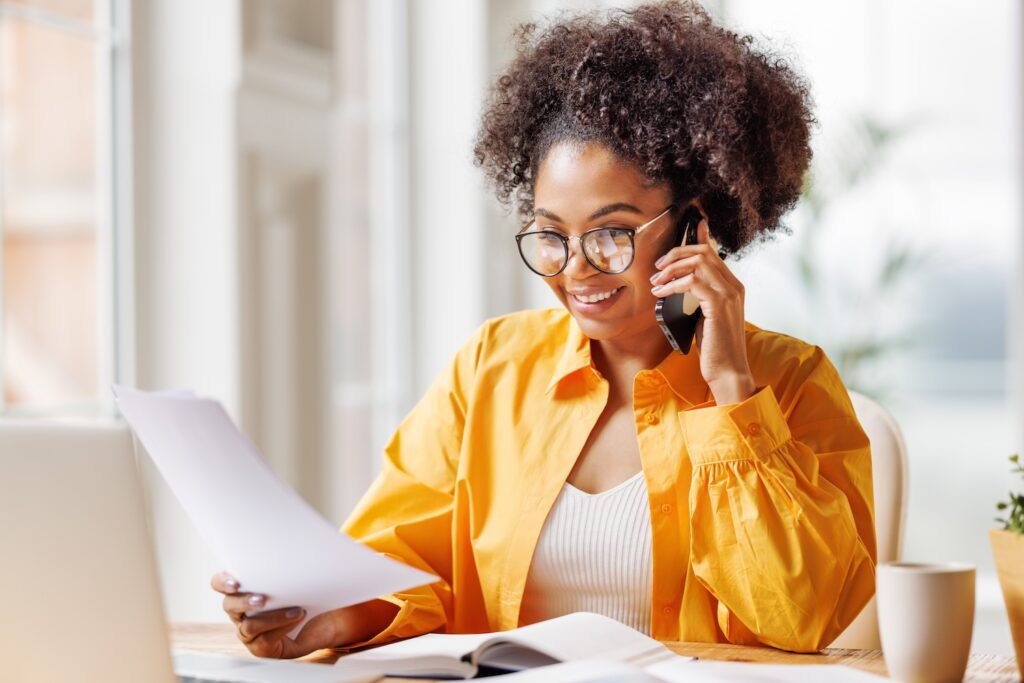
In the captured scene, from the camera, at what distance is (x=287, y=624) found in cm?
122

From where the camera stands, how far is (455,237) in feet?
12.1

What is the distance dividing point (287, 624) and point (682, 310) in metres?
0.62

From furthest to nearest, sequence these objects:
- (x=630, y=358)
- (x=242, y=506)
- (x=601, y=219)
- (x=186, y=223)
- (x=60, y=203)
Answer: (x=186, y=223) → (x=60, y=203) → (x=630, y=358) → (x=601, y=219) → (x=242, y=506)

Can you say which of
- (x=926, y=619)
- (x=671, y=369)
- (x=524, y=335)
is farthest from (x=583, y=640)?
(x=524, y=335)

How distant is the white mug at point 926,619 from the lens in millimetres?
1037

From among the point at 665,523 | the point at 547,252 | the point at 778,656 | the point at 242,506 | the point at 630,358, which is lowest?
the point at 778,656

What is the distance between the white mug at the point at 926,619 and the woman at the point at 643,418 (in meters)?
0.27

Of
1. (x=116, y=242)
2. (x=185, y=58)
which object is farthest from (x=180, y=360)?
(x=185, y=58)

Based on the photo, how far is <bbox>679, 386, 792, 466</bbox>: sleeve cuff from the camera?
1395 millimetres

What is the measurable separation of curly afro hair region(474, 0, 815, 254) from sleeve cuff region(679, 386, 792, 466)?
0.97 ft

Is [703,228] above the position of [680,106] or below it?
below

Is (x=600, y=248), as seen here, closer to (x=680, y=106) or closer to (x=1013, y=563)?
(x=680, y=106)

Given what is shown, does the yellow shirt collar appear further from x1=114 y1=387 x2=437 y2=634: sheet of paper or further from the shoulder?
x1=114 y1=387 x2=437 y2=634: sheet of paper

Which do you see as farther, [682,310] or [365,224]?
[365,224]
